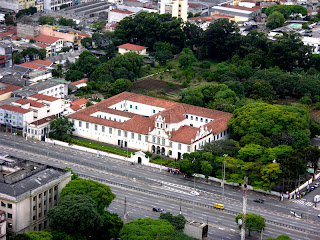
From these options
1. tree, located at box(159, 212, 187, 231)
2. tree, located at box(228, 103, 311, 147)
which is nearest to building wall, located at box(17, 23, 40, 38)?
tree, located at box(228, 103, 311, 147)

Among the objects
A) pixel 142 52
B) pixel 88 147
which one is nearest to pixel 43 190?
pixel 88 147

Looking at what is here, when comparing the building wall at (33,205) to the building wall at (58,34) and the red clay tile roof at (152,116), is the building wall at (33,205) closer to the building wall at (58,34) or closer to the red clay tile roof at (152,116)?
the red clay tile roof at (152,116)

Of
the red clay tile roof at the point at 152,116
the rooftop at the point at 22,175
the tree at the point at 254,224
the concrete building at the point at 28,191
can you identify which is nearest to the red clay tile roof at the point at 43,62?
the red clay tile roof at the point at 152,116

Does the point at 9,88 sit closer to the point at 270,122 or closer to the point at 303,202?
the point at 270,122

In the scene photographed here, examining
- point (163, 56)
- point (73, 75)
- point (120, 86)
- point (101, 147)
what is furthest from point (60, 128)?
point (163, 56)

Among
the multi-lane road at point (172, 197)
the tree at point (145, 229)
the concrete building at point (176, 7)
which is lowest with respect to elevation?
the multi-lane road at point (172, 197)

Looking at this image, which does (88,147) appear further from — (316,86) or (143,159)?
(316,86)
